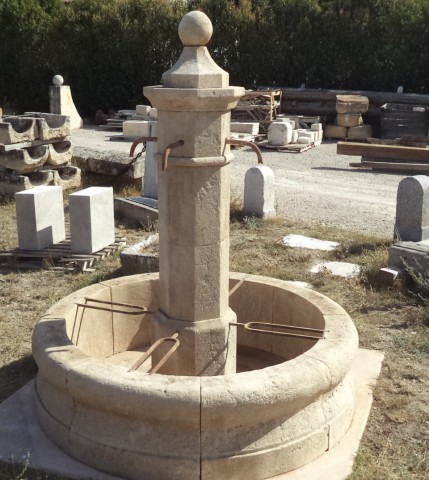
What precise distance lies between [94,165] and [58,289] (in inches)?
205

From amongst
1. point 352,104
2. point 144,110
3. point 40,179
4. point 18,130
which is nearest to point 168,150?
point 40,179

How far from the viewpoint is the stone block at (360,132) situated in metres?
18.2

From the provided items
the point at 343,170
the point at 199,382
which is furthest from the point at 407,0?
the point at 199,382

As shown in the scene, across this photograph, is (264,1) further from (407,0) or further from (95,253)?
(95,253)

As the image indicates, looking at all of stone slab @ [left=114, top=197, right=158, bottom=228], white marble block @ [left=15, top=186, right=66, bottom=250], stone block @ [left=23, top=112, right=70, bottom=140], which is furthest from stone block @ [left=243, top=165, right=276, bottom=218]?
stone block @ [left=23, top=112, right=70, bottom=140]

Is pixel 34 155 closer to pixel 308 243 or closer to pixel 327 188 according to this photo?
pixel 308 243

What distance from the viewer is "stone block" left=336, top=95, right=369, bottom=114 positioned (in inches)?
704

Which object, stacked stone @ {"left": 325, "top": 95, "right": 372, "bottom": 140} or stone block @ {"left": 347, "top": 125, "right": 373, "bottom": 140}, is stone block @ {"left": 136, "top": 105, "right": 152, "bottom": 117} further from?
stone block @ {"left": 347, "top": 125, "right": 373, "bottom": 140}

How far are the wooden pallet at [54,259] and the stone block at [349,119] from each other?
1155 cm

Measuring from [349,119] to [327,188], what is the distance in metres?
6.16

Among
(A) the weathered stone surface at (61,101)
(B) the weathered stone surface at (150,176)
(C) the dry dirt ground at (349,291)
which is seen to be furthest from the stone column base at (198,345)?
(A) the weathered stone surface at (61,101)

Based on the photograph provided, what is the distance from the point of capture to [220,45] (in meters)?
21.3

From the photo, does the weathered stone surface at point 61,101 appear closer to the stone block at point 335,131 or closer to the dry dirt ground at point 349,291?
the stone block at point 335,131

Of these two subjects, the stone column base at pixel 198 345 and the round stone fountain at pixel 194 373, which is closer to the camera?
the round stone fountain at pixel 194 373
